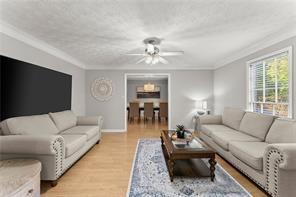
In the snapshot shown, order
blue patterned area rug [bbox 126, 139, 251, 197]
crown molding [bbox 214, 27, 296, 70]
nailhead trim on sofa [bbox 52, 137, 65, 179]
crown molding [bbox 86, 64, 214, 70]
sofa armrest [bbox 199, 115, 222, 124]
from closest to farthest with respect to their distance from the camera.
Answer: blue patterned area rug [bbox 126, 139, 251, 197] → nailhead trim on sofa [bbox 52, 137, 65, 179] → crown molding [bbox 214, 27, 296, 70] → sofa armrest [bbox 199, 115, 222, 124] → crown molding [bbox 86, 64, 214, 70]

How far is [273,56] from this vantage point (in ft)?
10.4

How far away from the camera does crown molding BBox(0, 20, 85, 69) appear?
2.49 metres

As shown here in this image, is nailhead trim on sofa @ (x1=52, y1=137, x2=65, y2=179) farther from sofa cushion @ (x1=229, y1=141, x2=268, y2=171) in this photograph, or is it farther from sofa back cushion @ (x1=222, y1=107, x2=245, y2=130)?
sofa back cushion @ (x1=222, y1=107, x2=245, y2=130)

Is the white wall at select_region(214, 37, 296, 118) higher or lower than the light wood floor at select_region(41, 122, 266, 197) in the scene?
higher

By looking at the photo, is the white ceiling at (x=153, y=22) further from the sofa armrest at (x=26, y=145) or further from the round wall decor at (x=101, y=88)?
the round wall decor at (x=101, y=88)

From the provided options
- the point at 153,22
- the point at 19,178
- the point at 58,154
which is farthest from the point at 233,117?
the point at 19,178

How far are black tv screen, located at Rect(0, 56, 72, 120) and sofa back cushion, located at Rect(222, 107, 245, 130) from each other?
414cm

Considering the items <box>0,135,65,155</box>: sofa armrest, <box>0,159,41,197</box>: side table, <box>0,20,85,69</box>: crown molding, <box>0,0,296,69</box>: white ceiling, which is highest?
<box>0,0,296,69</box>: white ceiling

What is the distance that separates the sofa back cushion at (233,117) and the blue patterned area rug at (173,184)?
132 cm

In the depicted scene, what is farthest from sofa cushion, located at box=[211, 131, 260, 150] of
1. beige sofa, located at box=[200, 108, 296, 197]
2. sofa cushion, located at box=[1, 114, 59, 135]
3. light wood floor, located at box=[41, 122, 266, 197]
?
sofa cushion, located at box=[1, 114, 59, 135]

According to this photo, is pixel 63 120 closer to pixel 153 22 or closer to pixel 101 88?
pixel 101 88

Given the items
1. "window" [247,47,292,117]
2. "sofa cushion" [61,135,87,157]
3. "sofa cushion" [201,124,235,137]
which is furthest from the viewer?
"sofa cushion" [201,124,235,137]

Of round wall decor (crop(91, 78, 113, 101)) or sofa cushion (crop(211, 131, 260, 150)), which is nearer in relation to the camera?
sofa cushion (crop(211, 131, 260, 150))

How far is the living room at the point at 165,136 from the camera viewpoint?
199 cm
